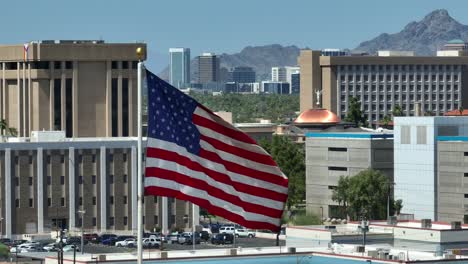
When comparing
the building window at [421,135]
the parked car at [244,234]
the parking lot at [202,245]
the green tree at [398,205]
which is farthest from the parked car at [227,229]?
the building window at [421,135]

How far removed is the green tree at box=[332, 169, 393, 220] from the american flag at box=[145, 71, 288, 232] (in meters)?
130

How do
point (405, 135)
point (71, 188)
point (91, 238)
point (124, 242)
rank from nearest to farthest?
point (124, 242)
point (91, 238)
point (71, 188)
point (405, 135)

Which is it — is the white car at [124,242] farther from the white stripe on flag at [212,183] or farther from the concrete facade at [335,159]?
the white stripe on flag at [212,183]

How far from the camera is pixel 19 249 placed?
141m

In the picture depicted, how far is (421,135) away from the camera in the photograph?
174500 millimetres

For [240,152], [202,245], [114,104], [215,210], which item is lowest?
[202,245]

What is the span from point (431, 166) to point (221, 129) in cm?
13424

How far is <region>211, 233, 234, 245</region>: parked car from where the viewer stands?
15338cm

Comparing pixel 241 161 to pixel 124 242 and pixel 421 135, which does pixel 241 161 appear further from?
pixel 421 135

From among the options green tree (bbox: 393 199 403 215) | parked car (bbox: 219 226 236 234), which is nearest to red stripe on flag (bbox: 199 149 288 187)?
parked car (bbox: 219 226 236 234)

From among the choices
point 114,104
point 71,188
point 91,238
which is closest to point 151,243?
point 91,238

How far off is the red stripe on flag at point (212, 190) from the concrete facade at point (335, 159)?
142955 millimetres

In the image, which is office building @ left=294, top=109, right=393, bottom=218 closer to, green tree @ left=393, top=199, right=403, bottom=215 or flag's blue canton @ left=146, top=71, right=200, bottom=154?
green tree @ left=393, top=199, right=403, bottom=215

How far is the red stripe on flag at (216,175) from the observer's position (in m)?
40.1
